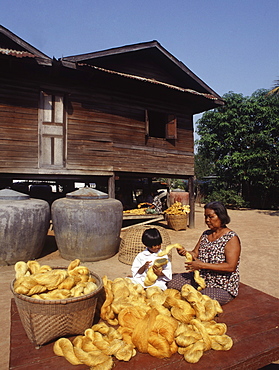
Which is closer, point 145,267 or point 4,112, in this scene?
point 145,267

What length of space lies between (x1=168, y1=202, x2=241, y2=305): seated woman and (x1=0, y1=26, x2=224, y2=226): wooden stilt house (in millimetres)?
6621

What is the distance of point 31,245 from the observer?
6.14 metres

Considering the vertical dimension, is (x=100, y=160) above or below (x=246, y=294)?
above

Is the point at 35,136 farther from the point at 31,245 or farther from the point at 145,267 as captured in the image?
the point at 145,267

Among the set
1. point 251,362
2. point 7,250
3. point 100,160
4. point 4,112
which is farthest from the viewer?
point 100,160

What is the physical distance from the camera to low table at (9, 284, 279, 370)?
1687mm

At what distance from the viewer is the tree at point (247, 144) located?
20125 mm

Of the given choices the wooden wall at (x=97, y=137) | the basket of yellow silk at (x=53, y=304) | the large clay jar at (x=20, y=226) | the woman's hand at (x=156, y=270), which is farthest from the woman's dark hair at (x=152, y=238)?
the wooden wall at (x=97, y=137)

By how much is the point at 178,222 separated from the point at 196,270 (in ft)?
27.0

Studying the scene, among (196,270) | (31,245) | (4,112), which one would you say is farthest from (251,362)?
(4,112)

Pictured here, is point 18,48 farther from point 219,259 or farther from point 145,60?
point 219,259

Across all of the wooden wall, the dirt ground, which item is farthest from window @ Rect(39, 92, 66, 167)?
the dirt ground

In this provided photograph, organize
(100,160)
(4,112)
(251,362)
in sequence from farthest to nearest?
(100,160) → (4,112) → (251,362)

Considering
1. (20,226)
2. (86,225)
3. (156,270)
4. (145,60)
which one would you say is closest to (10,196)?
(20,226)
